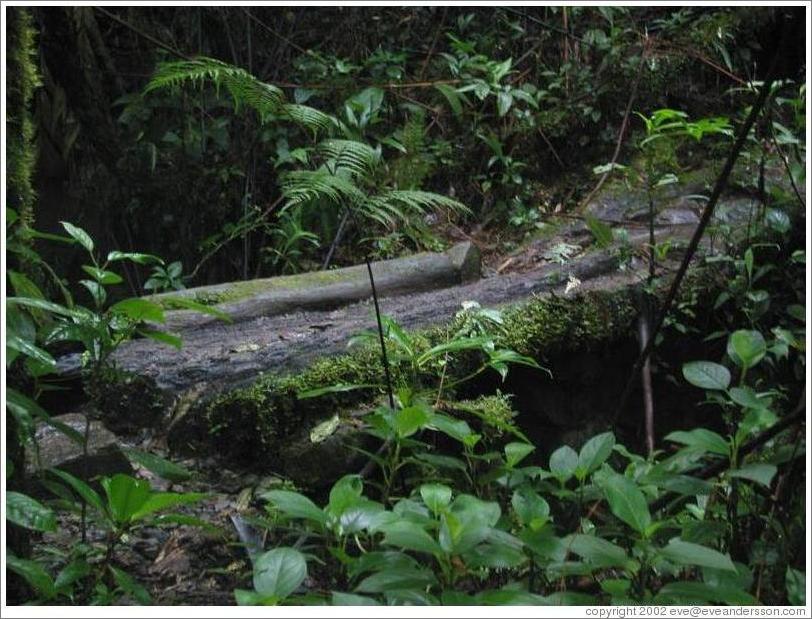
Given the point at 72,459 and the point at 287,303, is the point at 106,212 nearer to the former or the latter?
the point at 287,303

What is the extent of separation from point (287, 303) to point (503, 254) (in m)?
1.34

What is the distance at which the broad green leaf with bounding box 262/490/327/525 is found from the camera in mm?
1463

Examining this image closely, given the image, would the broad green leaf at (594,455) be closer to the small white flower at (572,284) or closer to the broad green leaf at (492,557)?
the broad green leaf at (492,557)

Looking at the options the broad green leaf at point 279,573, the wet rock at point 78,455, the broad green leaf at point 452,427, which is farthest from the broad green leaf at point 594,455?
the wet rock at point 78,455

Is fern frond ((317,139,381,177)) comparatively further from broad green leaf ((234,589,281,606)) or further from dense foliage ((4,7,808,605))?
broad green leaf ((234,589,281,606))

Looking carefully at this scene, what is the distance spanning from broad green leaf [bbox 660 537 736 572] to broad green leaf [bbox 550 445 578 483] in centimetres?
31

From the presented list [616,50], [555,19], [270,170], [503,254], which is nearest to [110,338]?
[503,254]

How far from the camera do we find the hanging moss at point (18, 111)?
1.85 m

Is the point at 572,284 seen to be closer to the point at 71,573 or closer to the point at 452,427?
the point at 452,427

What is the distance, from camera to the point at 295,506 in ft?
4.84

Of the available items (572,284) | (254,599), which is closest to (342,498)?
(254,599)

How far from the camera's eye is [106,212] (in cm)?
529

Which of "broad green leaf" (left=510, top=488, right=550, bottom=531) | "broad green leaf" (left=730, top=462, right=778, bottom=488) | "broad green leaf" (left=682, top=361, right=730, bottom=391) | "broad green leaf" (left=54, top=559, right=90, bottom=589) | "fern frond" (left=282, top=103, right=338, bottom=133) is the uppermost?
"fern frond" (left=282, top=103, right=338, bottom=133)

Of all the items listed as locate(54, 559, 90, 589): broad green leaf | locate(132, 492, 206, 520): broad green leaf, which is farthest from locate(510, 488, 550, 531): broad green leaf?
locate(54, 559, 90, 589): broad green leaf
